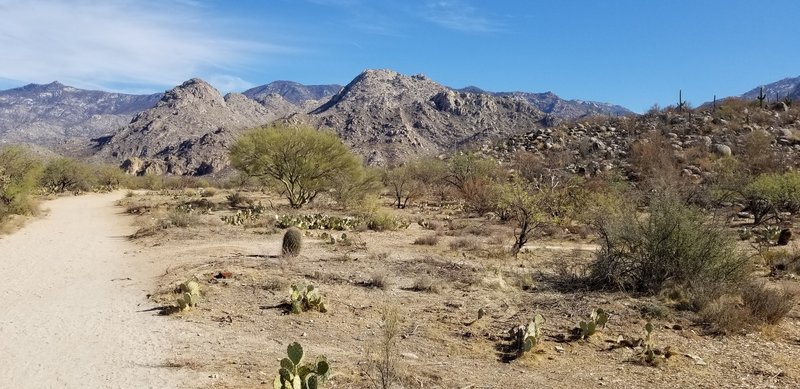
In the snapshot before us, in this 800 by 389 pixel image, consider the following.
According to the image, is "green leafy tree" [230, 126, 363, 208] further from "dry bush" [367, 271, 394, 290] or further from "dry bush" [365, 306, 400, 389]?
"dry bush" [365, 306, 400, 389]

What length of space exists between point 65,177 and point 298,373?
171 feet

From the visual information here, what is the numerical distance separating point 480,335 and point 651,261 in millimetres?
4671

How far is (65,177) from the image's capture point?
49594 mm

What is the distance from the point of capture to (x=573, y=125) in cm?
5034

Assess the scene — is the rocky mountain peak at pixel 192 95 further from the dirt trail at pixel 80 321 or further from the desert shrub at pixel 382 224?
the dirt trail at pixel 80 321

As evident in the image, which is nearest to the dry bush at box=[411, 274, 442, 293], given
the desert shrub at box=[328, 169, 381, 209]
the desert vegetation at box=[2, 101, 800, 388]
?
the desert vegetation at box=[2, 101, 800, 388]

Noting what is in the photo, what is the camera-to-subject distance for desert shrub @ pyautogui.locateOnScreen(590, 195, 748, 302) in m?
10.7

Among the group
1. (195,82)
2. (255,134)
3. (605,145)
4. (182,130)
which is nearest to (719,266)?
(255,134)

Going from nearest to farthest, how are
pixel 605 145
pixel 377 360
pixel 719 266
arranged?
pixel 377 360, pixel 719 266, pixel 605 145

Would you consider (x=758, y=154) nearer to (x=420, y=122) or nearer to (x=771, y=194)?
(x=771, y=194)

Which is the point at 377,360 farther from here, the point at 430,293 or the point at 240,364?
the point at 430,293

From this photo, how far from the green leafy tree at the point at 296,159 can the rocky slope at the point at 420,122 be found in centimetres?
5078

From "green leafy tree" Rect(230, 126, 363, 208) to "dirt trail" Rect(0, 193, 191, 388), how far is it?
40.2 feet

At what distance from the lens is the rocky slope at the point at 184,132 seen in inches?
3696
